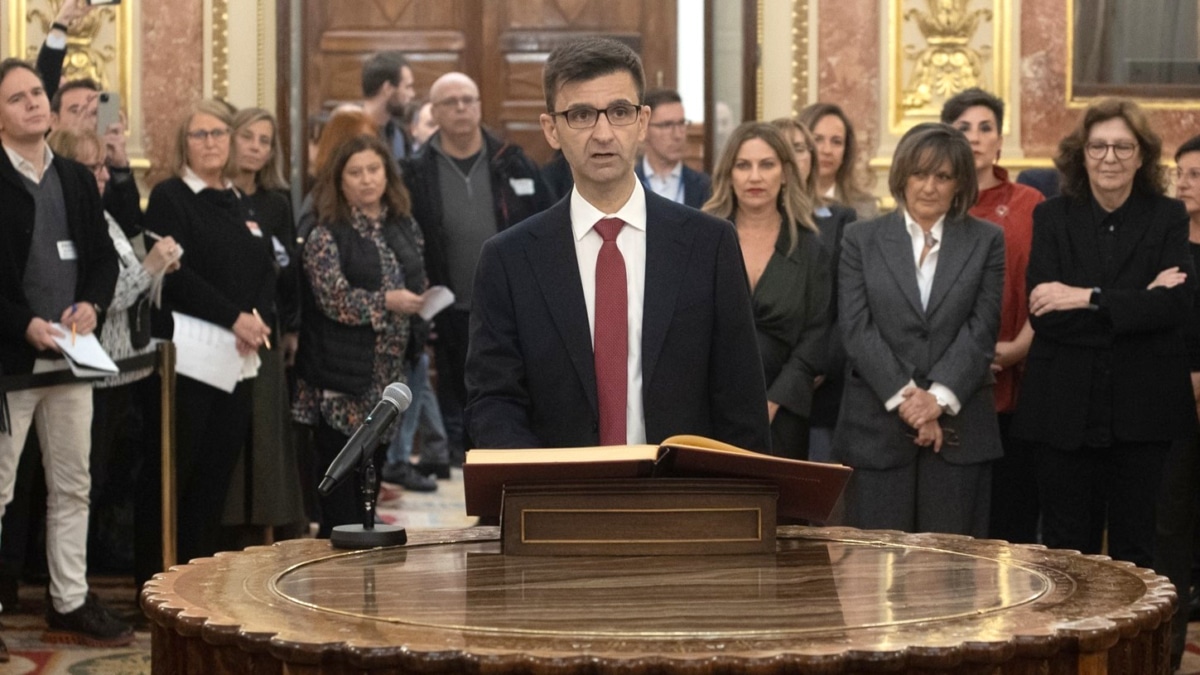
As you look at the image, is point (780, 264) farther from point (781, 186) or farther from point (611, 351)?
point (611, 351)

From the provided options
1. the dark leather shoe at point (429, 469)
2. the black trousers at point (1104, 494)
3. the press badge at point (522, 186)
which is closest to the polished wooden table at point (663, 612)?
the black trousers at point (1104, 494)

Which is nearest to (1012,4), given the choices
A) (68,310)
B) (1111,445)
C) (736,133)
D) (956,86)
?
(956,86)

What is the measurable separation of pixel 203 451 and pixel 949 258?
9.20ft

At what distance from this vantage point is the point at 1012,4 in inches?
332

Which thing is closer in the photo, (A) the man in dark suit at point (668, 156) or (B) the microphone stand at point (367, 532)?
(B) the microphone stand at point (367, 532)

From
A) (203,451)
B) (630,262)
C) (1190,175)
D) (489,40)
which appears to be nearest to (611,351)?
(630,262)

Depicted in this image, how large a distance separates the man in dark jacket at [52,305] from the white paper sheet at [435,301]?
1314 millimetres

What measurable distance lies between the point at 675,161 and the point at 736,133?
141 cm

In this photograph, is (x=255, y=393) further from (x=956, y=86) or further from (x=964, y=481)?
(x=956, y=86)

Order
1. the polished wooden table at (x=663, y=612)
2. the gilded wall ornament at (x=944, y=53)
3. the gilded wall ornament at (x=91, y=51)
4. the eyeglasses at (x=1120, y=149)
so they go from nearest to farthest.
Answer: the polished wooden table at (x=663, y=612), the eyeglasses at (x=1120, y=149), the gilded wall ornament at (x=944, y=53), the gilded wall ornament at (x=91, y=51)

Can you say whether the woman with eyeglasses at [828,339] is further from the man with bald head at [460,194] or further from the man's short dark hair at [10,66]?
the man's short dark hair at [10,66]

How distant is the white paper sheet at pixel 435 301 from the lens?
21.5 feet

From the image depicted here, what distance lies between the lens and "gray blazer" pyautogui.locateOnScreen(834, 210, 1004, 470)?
16.4 ft

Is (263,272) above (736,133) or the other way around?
the other way around
